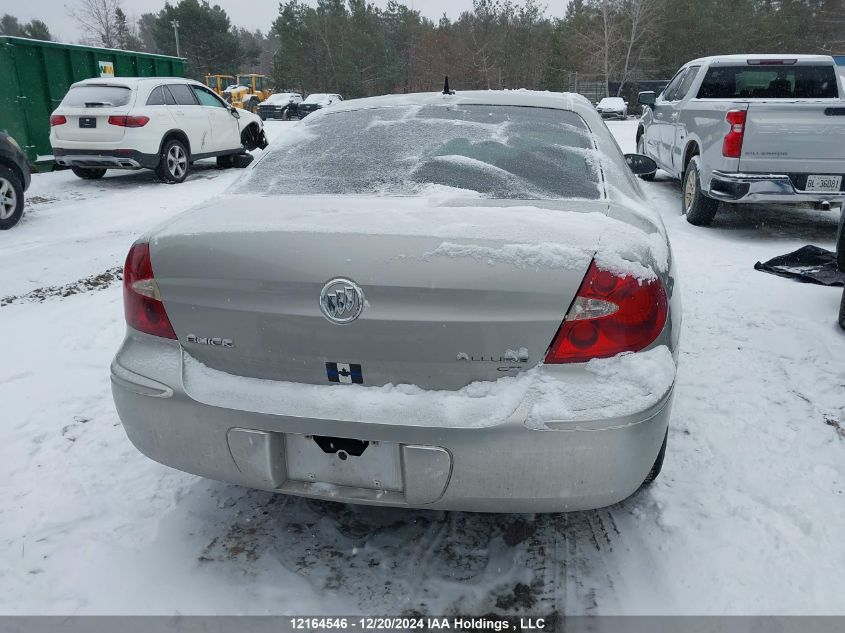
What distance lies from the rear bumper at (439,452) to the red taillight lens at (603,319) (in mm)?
204

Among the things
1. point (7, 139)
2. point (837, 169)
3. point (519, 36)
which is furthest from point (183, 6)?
point (837, 169)

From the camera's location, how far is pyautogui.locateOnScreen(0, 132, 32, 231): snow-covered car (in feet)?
24.0

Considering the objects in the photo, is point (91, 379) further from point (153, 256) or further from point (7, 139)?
point (7, 139)

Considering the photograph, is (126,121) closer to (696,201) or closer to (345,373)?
(696,201)

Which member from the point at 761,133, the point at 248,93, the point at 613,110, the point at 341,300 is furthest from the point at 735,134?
the point at 248,93

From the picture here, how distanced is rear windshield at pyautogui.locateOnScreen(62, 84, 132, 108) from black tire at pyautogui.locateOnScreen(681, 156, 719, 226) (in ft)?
27.7

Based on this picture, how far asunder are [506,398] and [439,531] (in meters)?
0.85

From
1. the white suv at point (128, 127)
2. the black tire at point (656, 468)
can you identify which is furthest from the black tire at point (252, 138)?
the black tire at point (656, 468)

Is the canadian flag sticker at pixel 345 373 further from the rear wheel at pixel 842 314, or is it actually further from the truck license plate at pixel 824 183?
the truck license plate at pixel 824 183

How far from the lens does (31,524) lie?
2.51m

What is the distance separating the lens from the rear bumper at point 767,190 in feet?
21.4

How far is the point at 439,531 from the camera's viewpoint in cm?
245

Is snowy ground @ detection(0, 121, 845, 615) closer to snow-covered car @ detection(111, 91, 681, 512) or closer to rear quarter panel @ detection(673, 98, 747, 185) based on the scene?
snow-covered car @ detection(111, 91, 681, 512)

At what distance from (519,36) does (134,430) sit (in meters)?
51.8
